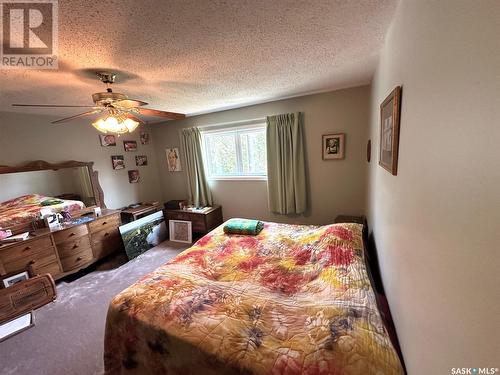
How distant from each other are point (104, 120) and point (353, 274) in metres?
2.30

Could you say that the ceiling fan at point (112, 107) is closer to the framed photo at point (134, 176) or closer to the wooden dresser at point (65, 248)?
the wooden dresser at point (65, 248)

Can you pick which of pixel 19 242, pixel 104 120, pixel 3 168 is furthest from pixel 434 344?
pixel 3 168

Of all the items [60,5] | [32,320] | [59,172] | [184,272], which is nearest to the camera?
[60,5]

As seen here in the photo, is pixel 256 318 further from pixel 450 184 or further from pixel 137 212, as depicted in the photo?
pixel 137 212

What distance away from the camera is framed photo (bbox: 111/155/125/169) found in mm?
3576

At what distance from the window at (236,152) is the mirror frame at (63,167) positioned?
5.86 ft

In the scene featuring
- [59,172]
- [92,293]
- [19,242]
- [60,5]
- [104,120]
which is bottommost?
[92,293]

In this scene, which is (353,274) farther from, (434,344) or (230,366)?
(230,366)

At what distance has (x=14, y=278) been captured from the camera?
2195 mm

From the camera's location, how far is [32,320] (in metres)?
2.03

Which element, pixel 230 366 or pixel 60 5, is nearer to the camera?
pixel 60 5

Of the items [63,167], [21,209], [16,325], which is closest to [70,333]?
[16,325]

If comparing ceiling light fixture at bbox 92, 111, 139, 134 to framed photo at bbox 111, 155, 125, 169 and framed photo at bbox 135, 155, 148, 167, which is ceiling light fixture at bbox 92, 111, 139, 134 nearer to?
framed photo at bbox 111, 155, 125, 169
